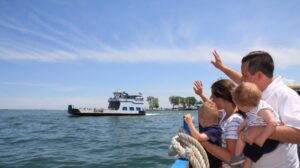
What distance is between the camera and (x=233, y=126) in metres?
2.56

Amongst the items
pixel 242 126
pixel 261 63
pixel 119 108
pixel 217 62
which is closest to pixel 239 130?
pixel 242 126

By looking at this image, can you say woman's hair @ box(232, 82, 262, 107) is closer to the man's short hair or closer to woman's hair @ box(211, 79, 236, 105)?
the man's short hair

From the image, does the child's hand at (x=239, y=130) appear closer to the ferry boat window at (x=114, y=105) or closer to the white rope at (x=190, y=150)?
the white rope at (x=190, y=150)

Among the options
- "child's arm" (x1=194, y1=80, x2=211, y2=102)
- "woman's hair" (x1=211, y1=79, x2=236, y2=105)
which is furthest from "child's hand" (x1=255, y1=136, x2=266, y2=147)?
"child's arm" (x1=194, y1=80, x2=211, y2=102)

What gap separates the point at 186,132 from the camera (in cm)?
300

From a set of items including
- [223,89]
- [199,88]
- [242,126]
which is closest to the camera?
[242,126]

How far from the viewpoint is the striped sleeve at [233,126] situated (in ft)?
8.36

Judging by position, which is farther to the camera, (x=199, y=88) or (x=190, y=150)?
(x=199, y=88)

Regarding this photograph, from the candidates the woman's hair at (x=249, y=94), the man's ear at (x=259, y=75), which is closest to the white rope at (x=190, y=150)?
the woman's hair at (x=249, y=94)

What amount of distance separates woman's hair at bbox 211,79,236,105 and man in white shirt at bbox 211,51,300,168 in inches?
14.9

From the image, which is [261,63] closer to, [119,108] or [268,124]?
[268,124]

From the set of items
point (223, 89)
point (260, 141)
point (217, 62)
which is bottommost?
point (260, 141)

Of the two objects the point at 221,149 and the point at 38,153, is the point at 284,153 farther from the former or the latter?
the point at 38,153

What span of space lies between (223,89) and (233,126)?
0.37 metres
